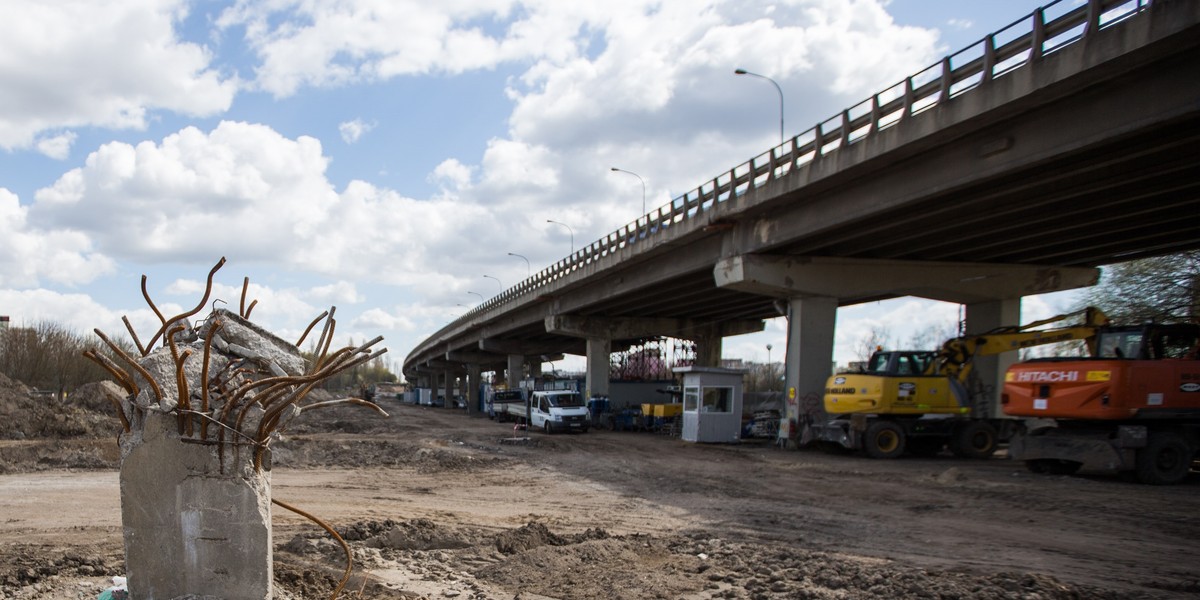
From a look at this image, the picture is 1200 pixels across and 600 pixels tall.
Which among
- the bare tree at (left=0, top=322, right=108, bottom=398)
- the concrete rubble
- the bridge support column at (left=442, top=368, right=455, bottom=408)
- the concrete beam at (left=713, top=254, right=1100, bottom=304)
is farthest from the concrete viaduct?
the bridge support column at (left=442, top=368, right=455, bottom=408)

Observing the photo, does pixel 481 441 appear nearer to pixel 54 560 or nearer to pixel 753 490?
pixel 753 490

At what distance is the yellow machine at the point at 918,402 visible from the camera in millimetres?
24875

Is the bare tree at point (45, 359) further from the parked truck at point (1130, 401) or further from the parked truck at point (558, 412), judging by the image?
the parked truck at point (1130, 401)

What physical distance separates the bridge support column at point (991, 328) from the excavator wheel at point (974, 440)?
3187 mm

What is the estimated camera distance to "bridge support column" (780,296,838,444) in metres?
29.9

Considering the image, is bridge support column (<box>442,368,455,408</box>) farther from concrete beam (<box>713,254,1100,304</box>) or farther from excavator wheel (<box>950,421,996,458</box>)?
excavator wheel (<box>950,421,996,458</box>)

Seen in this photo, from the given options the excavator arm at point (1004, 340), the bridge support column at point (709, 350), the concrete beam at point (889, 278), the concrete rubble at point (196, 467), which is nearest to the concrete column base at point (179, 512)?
the concrete rubble at point (196, 467)

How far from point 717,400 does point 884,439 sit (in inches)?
323

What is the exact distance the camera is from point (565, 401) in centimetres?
4166

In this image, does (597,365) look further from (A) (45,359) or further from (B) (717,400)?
(A) (45,359)

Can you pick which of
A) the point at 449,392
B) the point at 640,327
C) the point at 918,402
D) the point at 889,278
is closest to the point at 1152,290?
the point at 889,278

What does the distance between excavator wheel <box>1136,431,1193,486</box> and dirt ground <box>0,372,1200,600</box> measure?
1.66 ft

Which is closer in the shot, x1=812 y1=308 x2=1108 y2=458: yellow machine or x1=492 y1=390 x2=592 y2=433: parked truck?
x1=812 y1=308 x2=1108 y2=458: yellow machine

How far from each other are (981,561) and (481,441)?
24.4m
